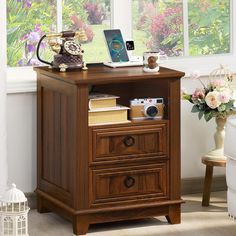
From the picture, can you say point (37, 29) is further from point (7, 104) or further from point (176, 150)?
point (176, 150)

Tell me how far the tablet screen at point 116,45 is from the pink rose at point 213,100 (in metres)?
0.49

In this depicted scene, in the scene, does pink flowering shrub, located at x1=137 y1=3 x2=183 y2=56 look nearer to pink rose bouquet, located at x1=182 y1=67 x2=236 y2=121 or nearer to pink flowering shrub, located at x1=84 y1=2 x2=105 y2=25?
pink flowering shrub, located at x1=84 y1=2 x2=105 y2=25

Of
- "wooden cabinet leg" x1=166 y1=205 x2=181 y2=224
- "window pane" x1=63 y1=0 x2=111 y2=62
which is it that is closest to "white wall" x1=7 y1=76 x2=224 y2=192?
"window pane" x1=63 y1=0 x2=111 y2=62

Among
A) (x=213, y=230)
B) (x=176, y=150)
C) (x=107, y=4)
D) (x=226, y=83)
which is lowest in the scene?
(x=213, y=230)

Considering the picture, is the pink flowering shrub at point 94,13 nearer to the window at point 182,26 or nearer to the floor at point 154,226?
the window at point 182,26

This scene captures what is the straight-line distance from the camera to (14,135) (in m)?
4.86

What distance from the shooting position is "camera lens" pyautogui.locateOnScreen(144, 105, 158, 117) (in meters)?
4.59

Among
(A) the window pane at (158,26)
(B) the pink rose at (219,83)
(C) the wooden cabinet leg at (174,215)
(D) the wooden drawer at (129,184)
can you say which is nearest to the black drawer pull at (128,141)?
(D) the wooden drawer at (129,184)

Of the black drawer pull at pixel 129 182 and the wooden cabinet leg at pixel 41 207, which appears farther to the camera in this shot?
the wooden cabinet leg at pixel 41 207

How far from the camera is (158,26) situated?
520 cm

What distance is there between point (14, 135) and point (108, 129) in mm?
620

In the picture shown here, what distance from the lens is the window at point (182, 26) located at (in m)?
5.17

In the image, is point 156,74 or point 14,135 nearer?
point 156,74

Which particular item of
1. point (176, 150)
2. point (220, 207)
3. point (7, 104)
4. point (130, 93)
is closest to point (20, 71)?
point (7, 104)
